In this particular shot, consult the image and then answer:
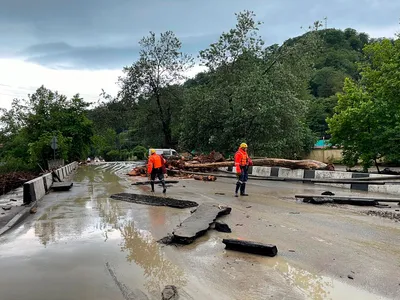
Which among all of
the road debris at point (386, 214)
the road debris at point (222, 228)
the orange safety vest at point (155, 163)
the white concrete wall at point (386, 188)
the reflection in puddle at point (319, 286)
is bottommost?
the white concrete wall at point (386, 188)

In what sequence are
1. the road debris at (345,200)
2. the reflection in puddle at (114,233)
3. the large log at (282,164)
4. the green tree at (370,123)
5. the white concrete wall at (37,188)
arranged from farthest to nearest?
the green tree at (370,123), the large log at (282,164), the white concrete wall at (37,188), the road debris at (345,200), the reflection in puddle at (114,233)

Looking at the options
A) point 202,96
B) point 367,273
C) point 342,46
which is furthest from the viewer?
point 342,46

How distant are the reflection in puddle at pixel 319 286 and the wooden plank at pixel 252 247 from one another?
1.28 ft

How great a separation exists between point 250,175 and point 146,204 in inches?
388

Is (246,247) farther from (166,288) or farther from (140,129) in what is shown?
(140,129)

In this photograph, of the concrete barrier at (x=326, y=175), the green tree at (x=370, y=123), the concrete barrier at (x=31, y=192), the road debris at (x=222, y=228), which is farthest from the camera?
the green tree at (x=370, y=123)

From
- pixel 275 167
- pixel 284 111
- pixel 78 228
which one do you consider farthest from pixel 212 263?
pixel 284 111

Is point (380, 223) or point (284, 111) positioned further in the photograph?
point (284, 111)

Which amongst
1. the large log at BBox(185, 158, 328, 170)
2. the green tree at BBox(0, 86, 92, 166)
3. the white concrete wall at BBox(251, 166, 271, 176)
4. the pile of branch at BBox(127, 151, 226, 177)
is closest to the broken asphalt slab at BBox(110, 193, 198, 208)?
the large log at BBox(185, 158, 328, 170)

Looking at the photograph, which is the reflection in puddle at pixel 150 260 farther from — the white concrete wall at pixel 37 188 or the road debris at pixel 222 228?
the white concrete wall at pixel 37 188

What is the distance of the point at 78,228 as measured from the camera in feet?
22.2

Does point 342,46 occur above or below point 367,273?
above

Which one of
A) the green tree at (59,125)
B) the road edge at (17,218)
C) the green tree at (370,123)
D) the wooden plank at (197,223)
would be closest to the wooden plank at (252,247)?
the wooden plank at (197,223)

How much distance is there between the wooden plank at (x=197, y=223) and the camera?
5.62 metres
